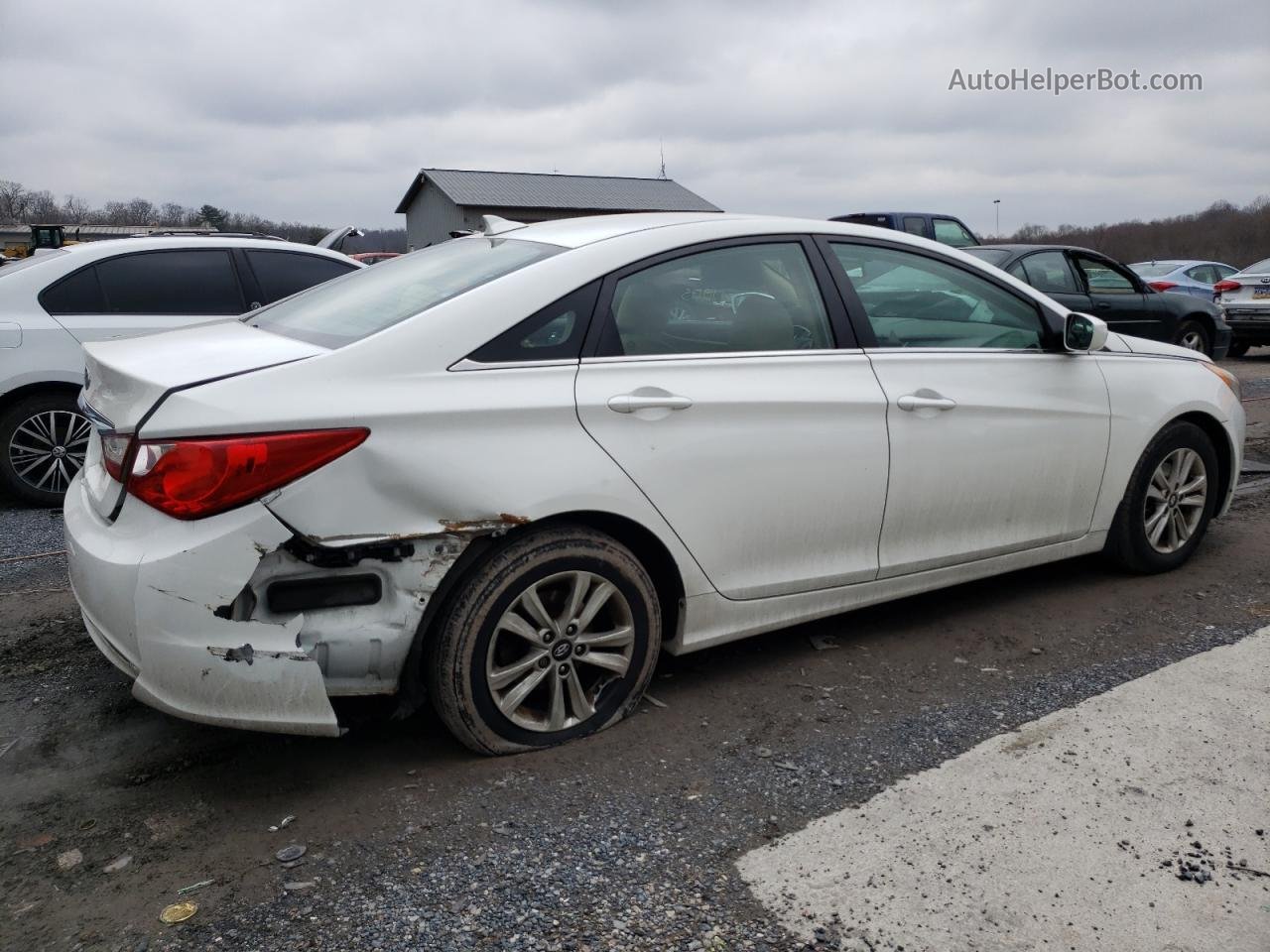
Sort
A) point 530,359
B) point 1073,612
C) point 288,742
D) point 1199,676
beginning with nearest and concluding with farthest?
point 530,359
point 288,742
point 1199,676
point 1073,612

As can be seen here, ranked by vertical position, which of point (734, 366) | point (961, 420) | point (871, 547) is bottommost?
point (871, 547)

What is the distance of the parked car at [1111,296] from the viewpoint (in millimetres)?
10070

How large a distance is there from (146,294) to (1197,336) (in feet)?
38.0

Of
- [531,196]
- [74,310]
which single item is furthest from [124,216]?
[74,310]

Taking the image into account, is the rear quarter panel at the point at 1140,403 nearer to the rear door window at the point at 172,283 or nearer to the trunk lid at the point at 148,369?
the trunk lid at the point at 148,369

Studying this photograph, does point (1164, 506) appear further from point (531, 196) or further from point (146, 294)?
point (531, 196)

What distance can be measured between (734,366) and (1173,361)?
2.41 m

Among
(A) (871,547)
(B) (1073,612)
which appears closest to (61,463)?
(A) (871,547)

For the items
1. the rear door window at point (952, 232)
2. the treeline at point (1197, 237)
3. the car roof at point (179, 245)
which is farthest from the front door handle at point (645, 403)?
the treeline at point (1197, 237)

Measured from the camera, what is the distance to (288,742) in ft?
10.5

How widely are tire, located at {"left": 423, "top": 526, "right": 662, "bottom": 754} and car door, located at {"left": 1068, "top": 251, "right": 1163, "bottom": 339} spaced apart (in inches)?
348

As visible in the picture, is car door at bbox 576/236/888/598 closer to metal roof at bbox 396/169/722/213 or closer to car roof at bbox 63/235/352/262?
car roof at bbox 63/235/352/262

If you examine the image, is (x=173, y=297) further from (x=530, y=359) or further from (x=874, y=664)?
(x=874, y=664)

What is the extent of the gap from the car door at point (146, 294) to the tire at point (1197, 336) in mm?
10688
